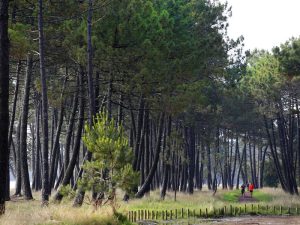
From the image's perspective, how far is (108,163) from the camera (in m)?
18.1

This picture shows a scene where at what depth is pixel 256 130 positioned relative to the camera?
230ft

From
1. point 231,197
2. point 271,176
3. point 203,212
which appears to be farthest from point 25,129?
point 271,176

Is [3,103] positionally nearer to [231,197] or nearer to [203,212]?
[203,212]

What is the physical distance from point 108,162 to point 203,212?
9.48m

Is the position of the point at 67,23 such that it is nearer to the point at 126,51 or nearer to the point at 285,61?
the point at 126,51

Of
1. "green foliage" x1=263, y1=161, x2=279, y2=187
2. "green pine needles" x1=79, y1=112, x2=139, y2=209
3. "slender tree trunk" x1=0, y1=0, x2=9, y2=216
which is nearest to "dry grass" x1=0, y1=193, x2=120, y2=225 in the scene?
"slender tree trunk" x1=0, y1=0, x2=9, y2=216

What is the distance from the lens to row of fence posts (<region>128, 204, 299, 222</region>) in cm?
2297

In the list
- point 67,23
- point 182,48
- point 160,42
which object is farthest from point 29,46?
point 182,48

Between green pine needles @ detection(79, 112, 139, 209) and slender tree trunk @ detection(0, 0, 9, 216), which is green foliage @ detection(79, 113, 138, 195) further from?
slender tree trunk @ detection(0, 0, 9, 216)

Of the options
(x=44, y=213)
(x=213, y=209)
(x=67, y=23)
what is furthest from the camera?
(x=213, y=209)

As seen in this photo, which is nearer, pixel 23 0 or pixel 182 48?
pixel 23 0

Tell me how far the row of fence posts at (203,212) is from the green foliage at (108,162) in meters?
3.06

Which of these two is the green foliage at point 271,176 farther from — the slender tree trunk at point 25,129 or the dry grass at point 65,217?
the dry grass at point 65,217

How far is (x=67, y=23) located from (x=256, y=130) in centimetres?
5101
